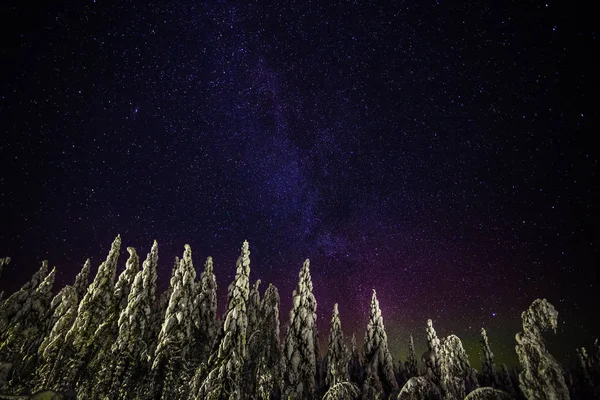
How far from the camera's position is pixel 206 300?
25594 millimetres

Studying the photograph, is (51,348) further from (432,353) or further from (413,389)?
(432,353)

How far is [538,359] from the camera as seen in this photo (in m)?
10.3

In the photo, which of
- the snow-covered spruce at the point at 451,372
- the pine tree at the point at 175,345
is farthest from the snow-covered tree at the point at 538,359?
the pine tree at the point at 175,345

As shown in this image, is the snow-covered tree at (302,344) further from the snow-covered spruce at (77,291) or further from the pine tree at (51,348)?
the snow-covered spruce at (77,291)

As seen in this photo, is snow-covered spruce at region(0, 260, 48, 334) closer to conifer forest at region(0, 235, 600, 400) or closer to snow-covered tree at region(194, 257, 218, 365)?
conifer forest at region(0, 235, 600, 400)

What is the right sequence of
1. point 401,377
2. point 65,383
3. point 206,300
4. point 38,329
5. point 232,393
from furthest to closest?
point 401,377, point 38,329, point 206,300, point 65,383, point 232,393

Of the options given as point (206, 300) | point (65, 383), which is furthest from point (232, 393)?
point (65, 383)

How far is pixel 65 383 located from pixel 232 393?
1331cm

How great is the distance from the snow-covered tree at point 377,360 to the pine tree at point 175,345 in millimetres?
13693

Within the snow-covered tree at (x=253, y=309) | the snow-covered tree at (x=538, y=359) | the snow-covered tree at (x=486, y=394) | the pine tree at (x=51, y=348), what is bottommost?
the snow-covered tree at (x=486, y=394)

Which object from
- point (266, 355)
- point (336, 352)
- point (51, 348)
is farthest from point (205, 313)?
point (336, 352)

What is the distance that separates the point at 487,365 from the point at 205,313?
115 feet

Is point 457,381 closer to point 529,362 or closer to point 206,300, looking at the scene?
point 529,362

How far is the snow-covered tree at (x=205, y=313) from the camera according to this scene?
24141mm
